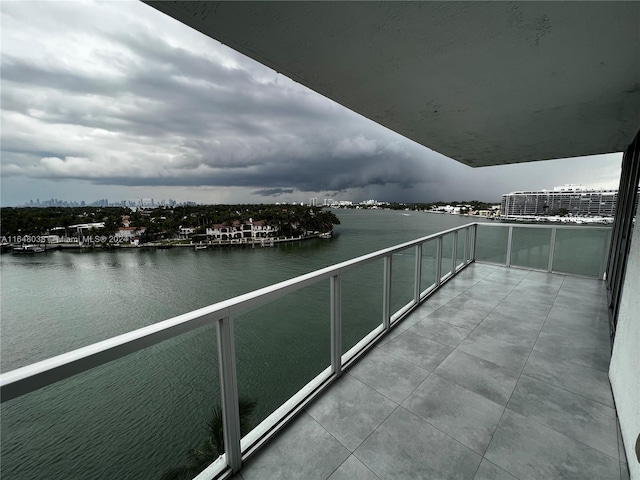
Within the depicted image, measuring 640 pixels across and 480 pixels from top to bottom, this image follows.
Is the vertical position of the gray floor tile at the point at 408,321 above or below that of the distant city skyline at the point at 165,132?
below

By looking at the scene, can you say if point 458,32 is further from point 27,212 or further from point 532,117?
point 27,212

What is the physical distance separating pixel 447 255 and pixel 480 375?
9.14 feet

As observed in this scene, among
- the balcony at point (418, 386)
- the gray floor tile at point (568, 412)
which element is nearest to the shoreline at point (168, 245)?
the balcony at point (418, 386)

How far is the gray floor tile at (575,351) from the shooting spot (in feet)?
8.41

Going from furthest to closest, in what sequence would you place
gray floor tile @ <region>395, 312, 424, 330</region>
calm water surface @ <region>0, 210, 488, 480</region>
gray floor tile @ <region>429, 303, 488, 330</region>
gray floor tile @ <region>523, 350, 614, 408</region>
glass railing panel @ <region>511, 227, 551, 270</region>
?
glass railing panel @ <region>511, 227, 551, 270</region> → calm water surface @ <region>0, 210, 488, 480</region> → gray floor tile @ <region>429, 303, 488, 330</region> → gray floor tile @ <region>395, 312, 424, 330</region> → gray floor tile @ <region>523, 350, 614, 408</region>

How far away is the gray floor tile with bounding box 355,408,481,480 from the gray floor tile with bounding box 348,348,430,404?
0.27m

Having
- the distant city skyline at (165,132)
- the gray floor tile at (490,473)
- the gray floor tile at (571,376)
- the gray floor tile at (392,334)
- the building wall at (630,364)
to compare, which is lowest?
the gray floor tile at (490,473)

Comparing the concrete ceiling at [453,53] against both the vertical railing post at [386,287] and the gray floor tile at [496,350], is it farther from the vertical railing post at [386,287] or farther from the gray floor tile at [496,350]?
the gray floor tile at [496,350]

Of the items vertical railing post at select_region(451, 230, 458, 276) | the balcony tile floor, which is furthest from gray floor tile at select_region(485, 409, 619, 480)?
vertical railing post at select_region(451, 230, 458, 276)

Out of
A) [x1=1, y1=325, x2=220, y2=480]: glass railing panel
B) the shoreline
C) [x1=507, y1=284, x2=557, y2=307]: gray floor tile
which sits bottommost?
[x1=1, y1=325, x2=220, y2=480]: glass railing panel

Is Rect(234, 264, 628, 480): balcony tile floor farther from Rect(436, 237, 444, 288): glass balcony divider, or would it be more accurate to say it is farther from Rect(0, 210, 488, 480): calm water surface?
Rect(436, 237, 444, 288): glass balcony divider

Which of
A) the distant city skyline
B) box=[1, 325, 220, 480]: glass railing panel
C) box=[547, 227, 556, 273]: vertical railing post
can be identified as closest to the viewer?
box=[547, 227, 556, 273]: vertical railing post

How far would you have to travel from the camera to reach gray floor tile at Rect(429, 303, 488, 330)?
3342 millimetres

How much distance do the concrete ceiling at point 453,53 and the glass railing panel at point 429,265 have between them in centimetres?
173
